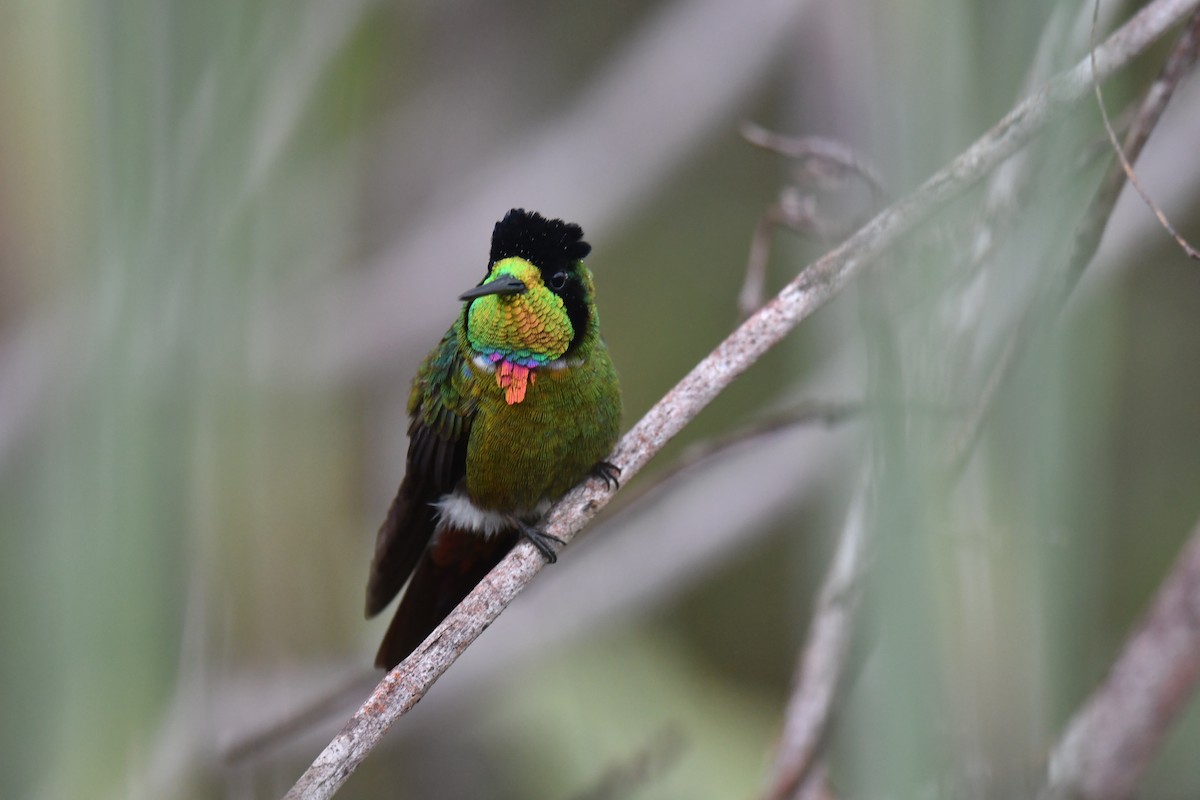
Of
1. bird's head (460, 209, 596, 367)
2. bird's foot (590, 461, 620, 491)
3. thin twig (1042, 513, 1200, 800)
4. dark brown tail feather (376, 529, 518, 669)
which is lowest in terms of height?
thin twig (1042, 513, 1200, 800)

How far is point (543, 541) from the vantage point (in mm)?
2027

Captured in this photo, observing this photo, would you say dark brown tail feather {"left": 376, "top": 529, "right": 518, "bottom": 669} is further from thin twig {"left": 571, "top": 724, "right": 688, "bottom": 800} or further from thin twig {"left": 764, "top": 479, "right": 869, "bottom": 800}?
thin twig {"left": 764, "top": 479, "right": 869, "bottom": 800}

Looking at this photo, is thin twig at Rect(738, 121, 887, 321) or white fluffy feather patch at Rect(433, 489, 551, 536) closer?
thin twig at Rect(738, 121, 887, 321)

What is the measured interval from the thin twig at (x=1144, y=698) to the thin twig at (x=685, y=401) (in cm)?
96

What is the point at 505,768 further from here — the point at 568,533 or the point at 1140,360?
the point at 1140,360

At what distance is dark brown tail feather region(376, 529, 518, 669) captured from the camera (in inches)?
93.7

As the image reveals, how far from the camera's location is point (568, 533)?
2008 mm

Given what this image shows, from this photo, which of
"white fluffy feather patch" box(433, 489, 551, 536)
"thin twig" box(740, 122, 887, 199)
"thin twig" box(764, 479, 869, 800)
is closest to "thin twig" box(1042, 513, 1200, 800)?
"thin twig" box(764, 479, 869, 800)

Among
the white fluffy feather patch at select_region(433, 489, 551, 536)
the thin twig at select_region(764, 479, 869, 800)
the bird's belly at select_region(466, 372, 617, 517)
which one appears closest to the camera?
the thin twig at select_region(764, 479, 869, 800)

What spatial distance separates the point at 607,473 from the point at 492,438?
0.26 m

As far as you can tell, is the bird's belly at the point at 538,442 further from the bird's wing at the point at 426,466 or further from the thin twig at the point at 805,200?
the thin twig at the point at 805,200

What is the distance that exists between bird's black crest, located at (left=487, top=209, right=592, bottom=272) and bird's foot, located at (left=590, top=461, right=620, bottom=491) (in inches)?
16.3

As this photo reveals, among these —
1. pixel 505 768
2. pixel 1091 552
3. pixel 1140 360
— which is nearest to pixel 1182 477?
pixel 1140 360

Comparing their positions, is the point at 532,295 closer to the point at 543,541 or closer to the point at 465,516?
the point at 543,541
